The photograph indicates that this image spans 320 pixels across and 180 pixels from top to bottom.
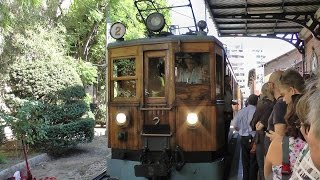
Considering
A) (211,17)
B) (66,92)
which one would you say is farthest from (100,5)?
(211,17)

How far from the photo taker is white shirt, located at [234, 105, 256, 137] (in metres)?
6.81

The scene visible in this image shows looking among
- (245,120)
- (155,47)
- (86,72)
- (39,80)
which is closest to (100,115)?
(86,72)

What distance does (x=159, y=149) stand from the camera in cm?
588

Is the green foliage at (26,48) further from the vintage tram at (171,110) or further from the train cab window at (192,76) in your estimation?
the train cab window at (192,76)

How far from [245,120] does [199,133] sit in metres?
1.33

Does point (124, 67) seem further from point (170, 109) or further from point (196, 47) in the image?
point (196, 47)

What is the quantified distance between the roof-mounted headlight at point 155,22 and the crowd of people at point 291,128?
6.73 ft

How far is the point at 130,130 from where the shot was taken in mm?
6195

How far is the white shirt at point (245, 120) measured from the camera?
6.81 meters

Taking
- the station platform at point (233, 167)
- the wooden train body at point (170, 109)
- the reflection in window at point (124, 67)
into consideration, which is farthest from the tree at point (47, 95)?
the wooden train body at point (170, 109)

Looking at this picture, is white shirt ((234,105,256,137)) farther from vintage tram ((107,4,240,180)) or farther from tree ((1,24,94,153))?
tree ((1,24,94,153))

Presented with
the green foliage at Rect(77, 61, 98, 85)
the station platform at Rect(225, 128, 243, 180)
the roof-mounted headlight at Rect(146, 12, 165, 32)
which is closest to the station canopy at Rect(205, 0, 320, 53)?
the roof-mounted headlight at Rect(146, 12, 165, 32)

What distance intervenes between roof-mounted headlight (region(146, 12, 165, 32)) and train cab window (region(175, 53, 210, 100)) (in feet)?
2.35

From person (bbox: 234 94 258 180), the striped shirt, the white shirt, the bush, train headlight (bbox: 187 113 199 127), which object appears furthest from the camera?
the bush
